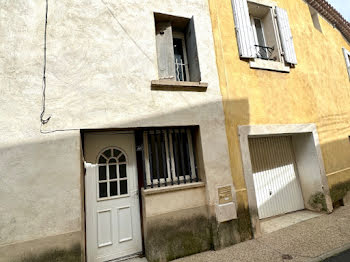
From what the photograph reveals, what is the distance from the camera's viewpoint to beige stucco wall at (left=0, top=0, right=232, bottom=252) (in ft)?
7.87

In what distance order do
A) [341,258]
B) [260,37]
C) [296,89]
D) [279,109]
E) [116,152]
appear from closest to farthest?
[341,258] < [116,152] < [279,109] < [296,89] < [260,37]

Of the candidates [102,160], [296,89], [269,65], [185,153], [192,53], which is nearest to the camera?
[102,160]

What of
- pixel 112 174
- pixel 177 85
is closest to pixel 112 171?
pixel 112 174

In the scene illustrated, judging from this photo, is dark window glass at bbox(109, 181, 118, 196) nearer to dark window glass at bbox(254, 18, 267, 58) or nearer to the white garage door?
the white garage door

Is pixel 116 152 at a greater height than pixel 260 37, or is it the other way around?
pixel 260 37

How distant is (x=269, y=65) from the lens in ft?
14.1

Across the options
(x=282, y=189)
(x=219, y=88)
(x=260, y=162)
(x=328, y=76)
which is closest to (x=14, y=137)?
(x=219, y=88)

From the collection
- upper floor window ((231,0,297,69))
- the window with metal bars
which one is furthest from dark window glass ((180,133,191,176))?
upper floor window ((231,0,297,69))

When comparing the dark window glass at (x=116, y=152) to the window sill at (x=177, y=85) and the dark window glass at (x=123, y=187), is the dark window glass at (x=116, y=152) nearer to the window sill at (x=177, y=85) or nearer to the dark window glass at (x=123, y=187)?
the dark window glass at (x=123, y=187)

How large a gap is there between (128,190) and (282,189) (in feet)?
13.4

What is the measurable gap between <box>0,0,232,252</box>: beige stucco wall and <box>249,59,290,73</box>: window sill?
1283 mm

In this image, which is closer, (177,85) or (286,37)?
→ (177,85)

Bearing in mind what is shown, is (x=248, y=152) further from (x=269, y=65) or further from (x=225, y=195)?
(x=269, y=65)

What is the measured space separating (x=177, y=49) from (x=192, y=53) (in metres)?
0.48
